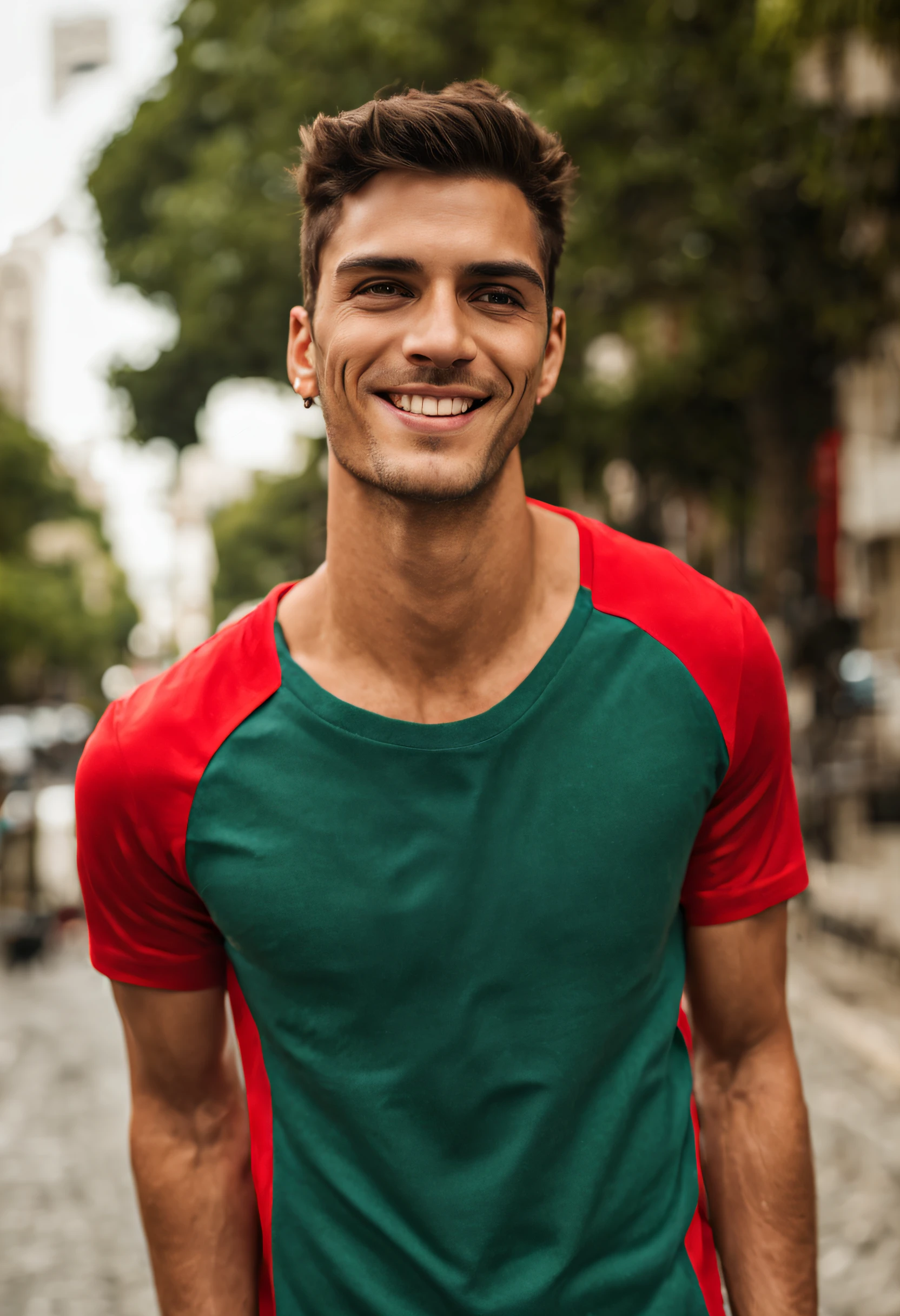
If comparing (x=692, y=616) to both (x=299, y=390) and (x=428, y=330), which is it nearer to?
(x=428, y=330)

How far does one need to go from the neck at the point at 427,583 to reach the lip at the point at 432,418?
0.36 feet

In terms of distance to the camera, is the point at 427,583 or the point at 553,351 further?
the point at 553,351

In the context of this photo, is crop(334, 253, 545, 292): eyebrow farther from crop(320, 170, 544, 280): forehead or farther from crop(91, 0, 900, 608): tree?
crop(91, 0, 900, 608): tree

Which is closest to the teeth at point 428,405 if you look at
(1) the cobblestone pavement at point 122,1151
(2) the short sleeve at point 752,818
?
(2) the short sleeve at point 752,818

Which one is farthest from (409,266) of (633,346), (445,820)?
(633,346)

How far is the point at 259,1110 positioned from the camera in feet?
6.64

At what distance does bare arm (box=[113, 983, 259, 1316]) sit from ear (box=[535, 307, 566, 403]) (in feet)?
3.20

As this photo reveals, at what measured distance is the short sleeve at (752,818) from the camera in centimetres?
198

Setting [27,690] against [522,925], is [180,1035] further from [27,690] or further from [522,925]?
[27,690]

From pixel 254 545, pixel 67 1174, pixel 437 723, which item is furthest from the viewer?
pixel 254 545

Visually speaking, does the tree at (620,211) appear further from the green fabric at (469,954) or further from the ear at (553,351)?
the green fabric at (469,954)

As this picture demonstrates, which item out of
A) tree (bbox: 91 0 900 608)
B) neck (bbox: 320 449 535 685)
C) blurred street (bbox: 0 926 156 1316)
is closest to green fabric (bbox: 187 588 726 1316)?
neck (bbox: 320 449 535 685)

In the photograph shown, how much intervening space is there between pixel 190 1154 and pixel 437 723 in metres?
0.73

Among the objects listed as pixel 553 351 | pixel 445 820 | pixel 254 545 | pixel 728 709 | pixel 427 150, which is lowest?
pixel 254 545
